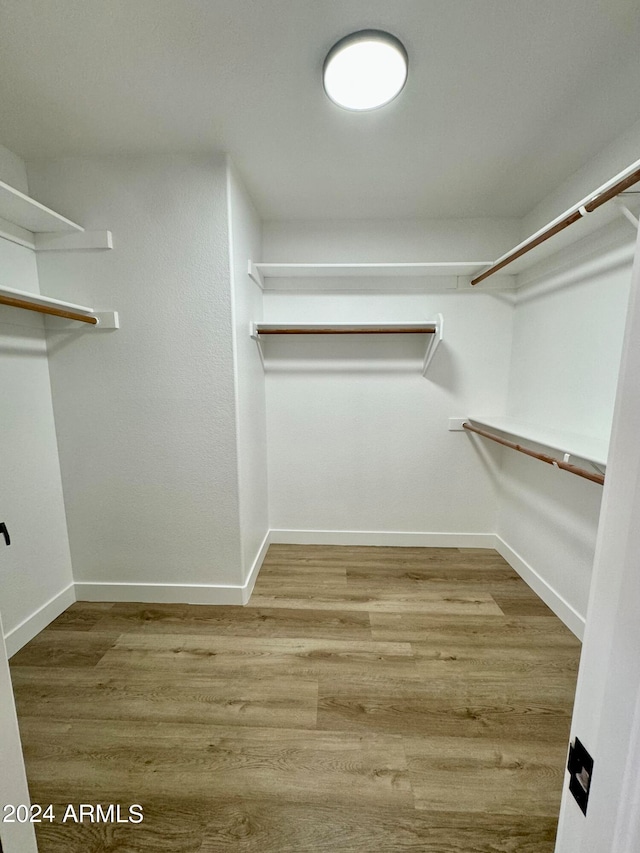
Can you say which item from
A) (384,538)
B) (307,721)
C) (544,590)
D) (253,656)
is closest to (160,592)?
(253,656)

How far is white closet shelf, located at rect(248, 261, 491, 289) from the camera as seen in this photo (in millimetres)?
2016

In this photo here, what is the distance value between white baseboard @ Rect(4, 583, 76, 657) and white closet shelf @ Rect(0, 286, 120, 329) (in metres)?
1.48

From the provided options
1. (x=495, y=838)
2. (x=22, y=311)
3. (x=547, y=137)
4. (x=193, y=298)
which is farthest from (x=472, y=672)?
(x=22, y=311)

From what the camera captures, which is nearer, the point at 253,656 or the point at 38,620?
the point at 253,656

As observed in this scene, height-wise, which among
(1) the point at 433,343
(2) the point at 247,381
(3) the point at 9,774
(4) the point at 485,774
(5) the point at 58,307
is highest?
(5) the point at 58,307

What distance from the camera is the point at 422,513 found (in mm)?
2564

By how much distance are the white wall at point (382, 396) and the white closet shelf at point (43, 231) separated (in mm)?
1053

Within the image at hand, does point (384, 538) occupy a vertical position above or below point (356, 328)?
below

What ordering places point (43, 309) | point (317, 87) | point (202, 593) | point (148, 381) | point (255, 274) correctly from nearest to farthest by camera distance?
point (317, 87) < point (43, 309) < point (148, 381) < point (202, 593) < point (255, 274)

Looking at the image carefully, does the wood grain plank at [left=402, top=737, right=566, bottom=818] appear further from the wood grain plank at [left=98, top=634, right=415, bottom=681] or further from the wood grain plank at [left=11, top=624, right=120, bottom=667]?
the wood grain plank at [left=11, top=624, right=120, bottom=667]

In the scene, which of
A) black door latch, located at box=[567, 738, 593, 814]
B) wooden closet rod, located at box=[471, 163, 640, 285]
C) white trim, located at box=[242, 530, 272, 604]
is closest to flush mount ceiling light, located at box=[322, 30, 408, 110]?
wooden closet rod, located at box=[471, 163, 640, 285]

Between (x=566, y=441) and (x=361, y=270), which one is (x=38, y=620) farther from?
(x=566, y=441)

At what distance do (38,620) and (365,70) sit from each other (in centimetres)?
284

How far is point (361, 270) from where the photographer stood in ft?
7.05
